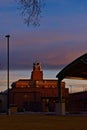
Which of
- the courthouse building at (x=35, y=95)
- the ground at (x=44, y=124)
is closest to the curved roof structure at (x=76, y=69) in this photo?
the ground at (x=44, y=124)

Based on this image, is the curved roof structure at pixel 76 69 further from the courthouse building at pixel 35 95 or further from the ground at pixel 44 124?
the courthouse building at pixel 35 95

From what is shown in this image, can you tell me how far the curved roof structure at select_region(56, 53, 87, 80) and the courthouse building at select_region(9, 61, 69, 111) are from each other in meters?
26.8

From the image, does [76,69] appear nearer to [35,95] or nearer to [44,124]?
[44,124]

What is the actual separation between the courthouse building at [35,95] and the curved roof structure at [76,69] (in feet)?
87.9

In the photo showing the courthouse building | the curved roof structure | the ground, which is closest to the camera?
the ground

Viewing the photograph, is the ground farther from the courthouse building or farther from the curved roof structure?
the courthouse building

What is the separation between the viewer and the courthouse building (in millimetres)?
87062

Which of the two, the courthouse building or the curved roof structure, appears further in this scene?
the courthouse building

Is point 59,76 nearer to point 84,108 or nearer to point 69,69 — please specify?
point 69,69

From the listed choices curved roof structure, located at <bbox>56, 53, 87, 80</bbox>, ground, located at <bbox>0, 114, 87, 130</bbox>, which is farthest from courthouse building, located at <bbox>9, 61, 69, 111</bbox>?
ground, located at <bbox>0, 114, 87, 130</bbox>

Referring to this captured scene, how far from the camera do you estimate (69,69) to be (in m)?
54.5

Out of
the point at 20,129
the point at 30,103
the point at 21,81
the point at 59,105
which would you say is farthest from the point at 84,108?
the point at 20,129

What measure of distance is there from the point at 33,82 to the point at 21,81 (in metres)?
4.75

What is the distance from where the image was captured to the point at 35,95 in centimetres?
9294
